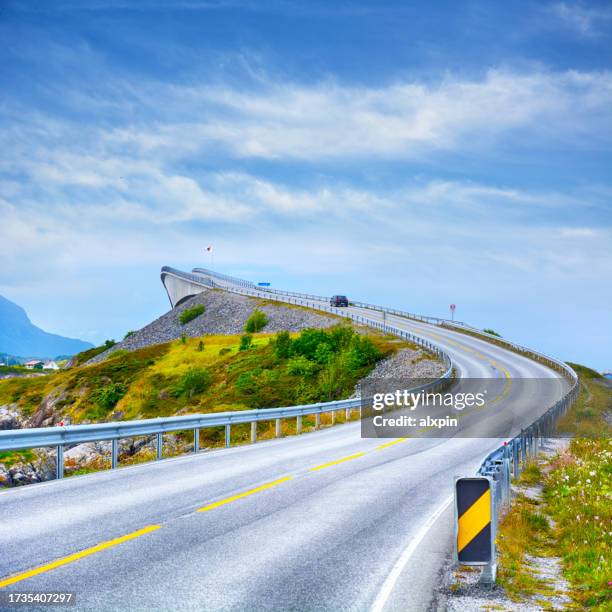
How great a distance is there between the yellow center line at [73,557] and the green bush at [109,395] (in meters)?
56.3

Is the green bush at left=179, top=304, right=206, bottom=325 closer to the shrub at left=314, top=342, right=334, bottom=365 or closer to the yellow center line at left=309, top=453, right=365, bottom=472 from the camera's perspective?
the shrub at left=314, top=342, right=334, bottom=365

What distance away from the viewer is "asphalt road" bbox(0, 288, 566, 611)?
6848mm

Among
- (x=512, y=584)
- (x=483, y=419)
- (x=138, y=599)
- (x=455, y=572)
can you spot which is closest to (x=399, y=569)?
(x=455, y=572)

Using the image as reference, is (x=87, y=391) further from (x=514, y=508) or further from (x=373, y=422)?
(x=514, y=508)

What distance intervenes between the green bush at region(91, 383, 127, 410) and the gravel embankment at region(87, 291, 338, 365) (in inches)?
1020

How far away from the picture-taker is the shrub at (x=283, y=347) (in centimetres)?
6384

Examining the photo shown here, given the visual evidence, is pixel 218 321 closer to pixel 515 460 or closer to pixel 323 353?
pixel 323 353

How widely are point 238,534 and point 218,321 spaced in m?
99.0

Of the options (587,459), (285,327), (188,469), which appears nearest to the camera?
(188,469)

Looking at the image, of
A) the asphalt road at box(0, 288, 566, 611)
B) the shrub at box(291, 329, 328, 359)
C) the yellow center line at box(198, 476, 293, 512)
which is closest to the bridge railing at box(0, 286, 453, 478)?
the asphalt road at box(0, 288, 566, 611)

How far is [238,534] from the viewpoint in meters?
9.25

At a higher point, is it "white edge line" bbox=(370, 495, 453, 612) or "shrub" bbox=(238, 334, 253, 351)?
"shrub" bbox=(238, 334, 253, 351)

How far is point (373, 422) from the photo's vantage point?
29766mm

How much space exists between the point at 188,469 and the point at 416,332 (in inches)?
2468
